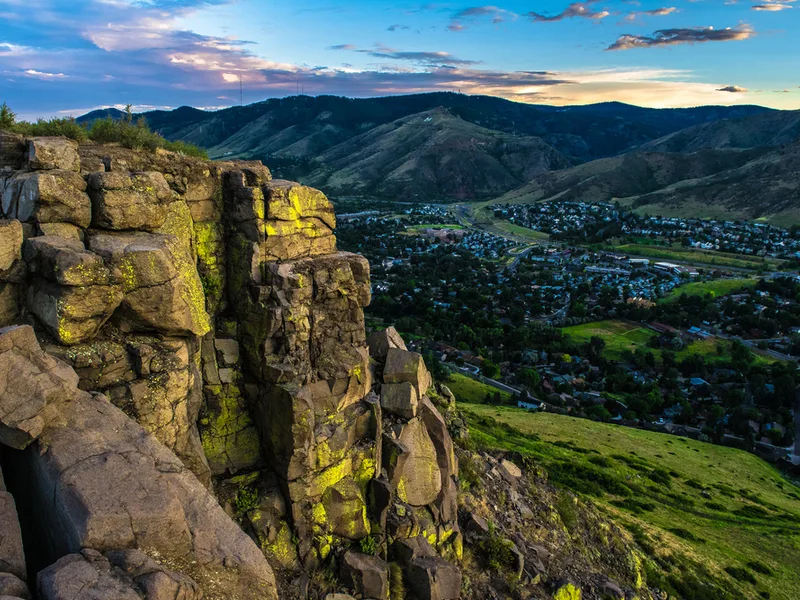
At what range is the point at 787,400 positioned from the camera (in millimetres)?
89625

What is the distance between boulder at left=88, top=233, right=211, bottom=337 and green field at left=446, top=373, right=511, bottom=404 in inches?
2600

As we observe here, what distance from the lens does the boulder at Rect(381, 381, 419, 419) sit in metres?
21.7

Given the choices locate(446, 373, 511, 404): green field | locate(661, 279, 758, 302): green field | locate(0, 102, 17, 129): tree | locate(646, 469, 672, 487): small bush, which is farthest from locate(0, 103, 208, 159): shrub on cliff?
locate(661, 279, 758, 302): green field

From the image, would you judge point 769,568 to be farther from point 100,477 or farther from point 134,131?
point 134,131

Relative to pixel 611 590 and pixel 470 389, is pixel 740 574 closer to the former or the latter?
pixel 611 590

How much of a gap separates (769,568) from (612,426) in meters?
34.9

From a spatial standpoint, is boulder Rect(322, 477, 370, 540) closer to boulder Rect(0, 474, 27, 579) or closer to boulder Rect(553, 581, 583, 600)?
boulder Rect(553, 581, 583, 600)

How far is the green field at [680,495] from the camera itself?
109ft

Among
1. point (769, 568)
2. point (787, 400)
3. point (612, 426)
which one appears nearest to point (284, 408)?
point (769, 568)

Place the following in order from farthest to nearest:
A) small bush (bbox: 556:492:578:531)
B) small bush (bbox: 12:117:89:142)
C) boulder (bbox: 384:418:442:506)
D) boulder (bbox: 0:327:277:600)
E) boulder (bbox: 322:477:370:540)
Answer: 1. small bush (bbox: 556:492:578:531)
2. boulder (bbox: 384:418:442:506)
3. boulder (bbox: 322:477:370:540)
4. small bush (bbox: 12:117:89:142)
5. boulder (bbox: 0:327:277:600)

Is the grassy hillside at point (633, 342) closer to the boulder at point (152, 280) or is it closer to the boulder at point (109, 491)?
the boulder at point (152, 280)

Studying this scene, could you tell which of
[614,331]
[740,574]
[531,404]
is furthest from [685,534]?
[614,331]

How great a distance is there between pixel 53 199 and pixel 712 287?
16418 cm

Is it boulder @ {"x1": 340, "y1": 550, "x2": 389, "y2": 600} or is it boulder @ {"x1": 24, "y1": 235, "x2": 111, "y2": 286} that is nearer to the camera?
boulder @ {"x1": 24, "y1": 235, "x2": 111, "y2": 286}
